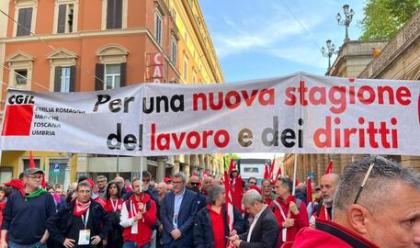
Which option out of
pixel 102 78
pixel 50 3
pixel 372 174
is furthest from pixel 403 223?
pixel 50 3

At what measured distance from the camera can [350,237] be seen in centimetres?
134

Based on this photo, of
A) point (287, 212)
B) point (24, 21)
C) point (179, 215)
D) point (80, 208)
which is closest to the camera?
point (287, 212)

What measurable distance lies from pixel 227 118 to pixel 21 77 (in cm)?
2683

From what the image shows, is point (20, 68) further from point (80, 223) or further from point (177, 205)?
point (80, 223)

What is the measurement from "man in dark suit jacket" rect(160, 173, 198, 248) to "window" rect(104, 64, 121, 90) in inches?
853

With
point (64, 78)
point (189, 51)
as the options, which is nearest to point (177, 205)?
point (64, 78)

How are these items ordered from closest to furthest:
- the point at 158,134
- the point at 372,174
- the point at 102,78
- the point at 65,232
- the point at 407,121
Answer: the point at 372,174 → the point at 407,121 → the point at 158,134 → the point at 65,232 → the point at 102,78

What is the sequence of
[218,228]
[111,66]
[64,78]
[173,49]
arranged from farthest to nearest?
Answer: 1. [173,49]
2. [111,66]
3. [64,78]
4. [218,228]

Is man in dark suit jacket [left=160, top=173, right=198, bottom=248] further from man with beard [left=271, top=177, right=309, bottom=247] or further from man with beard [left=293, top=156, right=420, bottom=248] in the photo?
man with beard [left=293, top=156, right=420, bottom=248]

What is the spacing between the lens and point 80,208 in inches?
254

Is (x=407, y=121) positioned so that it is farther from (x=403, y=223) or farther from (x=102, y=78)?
(x=102, y=78)

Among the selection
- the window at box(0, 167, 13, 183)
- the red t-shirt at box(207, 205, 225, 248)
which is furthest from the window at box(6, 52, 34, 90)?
the red t-shirt at box(207, 205, 225, 248)

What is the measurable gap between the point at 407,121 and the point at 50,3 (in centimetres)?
2883

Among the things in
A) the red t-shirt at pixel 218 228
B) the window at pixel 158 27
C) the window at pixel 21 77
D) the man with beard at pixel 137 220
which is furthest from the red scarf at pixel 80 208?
the window at pixel 158 27
